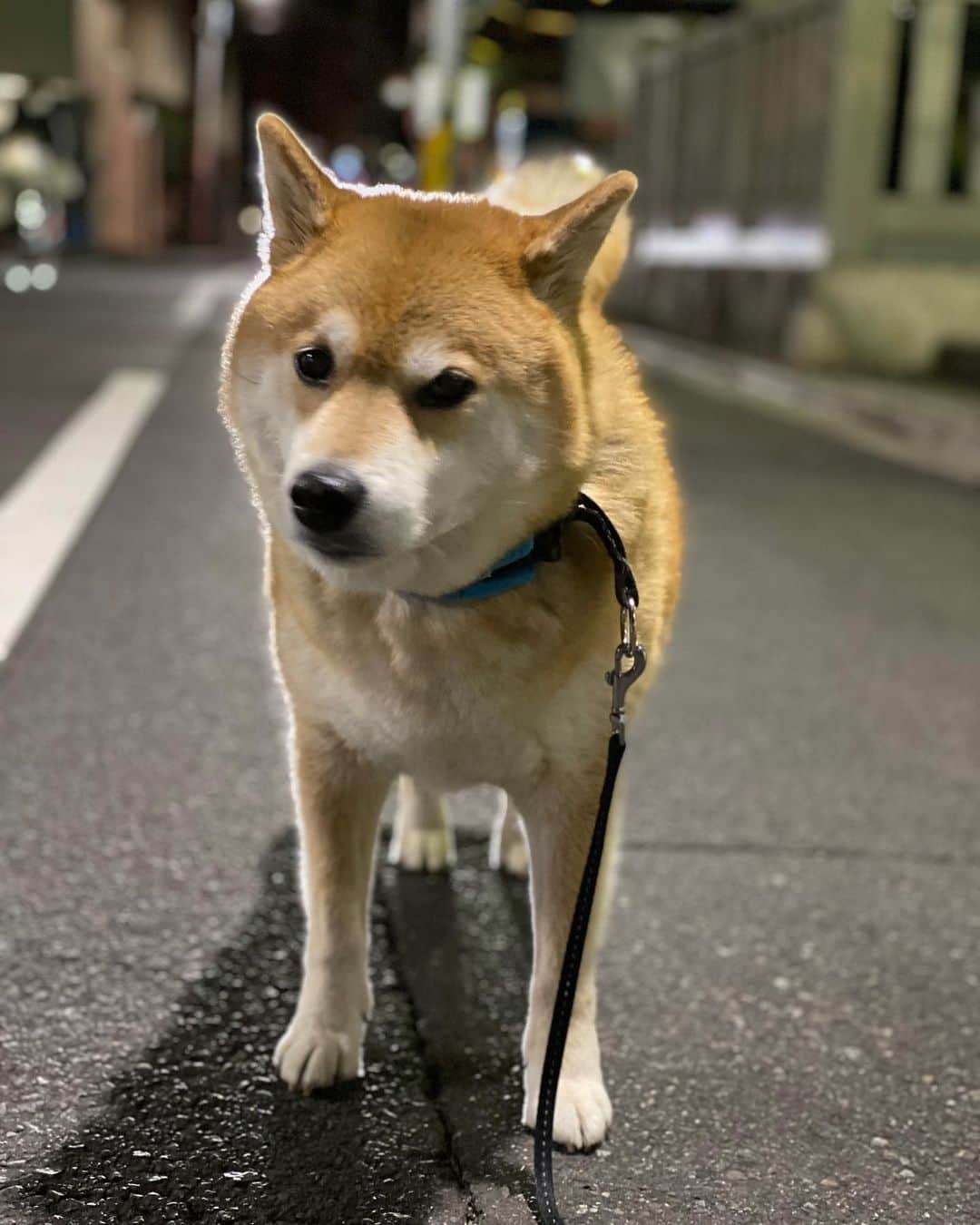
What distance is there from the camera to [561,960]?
7.50 ft

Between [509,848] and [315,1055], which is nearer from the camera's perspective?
[315,1055]

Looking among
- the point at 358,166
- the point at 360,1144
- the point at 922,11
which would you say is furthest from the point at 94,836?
the point at 358,166

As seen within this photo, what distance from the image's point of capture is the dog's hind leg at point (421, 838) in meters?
3.03

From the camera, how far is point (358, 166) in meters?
70.8

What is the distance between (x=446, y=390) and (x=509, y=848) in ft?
4.65

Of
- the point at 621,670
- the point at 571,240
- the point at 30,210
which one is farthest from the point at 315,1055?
the point at 30,210

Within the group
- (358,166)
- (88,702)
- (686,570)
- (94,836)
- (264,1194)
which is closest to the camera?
(264,1194)

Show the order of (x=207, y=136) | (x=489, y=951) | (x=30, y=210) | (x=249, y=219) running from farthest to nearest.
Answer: (x=249, y=219)
(x=207, y=136)
(x=30, y=210)
(x=489, y=951)

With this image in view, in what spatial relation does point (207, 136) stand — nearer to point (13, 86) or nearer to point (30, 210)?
point (13, 86)

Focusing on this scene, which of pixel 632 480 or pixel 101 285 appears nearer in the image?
pixel 632 480

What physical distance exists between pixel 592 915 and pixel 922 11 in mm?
13361

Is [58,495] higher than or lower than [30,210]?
lower

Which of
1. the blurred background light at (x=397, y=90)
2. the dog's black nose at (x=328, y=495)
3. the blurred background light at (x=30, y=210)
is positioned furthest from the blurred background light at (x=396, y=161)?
the dog's black nose at (x=328, y=495)

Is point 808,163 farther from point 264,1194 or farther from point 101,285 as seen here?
point 264,1194
